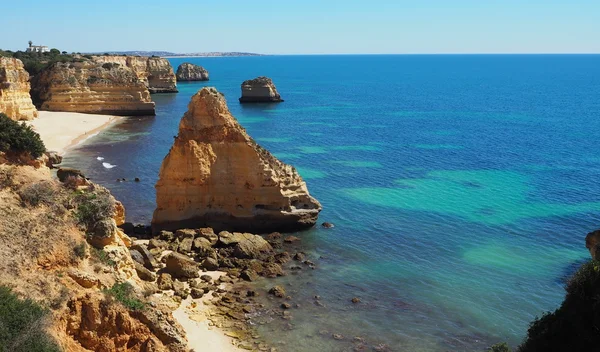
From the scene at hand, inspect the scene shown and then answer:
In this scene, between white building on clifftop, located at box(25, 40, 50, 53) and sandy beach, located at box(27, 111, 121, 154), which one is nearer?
sandy beach, located at box(27, 111, 121, 154)

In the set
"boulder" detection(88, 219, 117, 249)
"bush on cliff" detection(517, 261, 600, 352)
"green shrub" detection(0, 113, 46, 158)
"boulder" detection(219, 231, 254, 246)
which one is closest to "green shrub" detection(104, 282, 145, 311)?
"boulder" detection(88, 219, 117, 249)

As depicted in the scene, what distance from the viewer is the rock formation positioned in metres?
162

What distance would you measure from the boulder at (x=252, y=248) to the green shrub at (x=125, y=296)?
1325 centimetres

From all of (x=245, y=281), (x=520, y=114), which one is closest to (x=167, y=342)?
(x=245, y=281)

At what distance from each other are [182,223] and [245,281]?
768 cm

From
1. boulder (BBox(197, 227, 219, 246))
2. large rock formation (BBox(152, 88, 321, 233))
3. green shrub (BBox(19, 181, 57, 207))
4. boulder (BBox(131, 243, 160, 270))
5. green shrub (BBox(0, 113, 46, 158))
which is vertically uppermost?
green shrub (BBox(0, 113, 46, 158))

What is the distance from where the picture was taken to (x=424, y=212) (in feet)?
130

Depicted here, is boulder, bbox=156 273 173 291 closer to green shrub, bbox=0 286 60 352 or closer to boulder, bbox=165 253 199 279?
boulder, bbox=165 253 199 279

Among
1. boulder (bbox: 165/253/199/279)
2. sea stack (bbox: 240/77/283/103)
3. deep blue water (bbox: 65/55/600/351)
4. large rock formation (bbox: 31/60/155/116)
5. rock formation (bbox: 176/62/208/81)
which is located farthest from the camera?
rock formation (bbox: 176/62/208/81)

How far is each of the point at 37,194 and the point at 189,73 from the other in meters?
148

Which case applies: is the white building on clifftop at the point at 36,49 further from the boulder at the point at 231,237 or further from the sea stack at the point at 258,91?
the boulder at the point at 231,237

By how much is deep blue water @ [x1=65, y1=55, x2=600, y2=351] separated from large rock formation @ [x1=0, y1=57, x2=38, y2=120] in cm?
911

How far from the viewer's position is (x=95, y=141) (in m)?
66.1

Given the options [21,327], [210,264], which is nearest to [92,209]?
[21,327]
